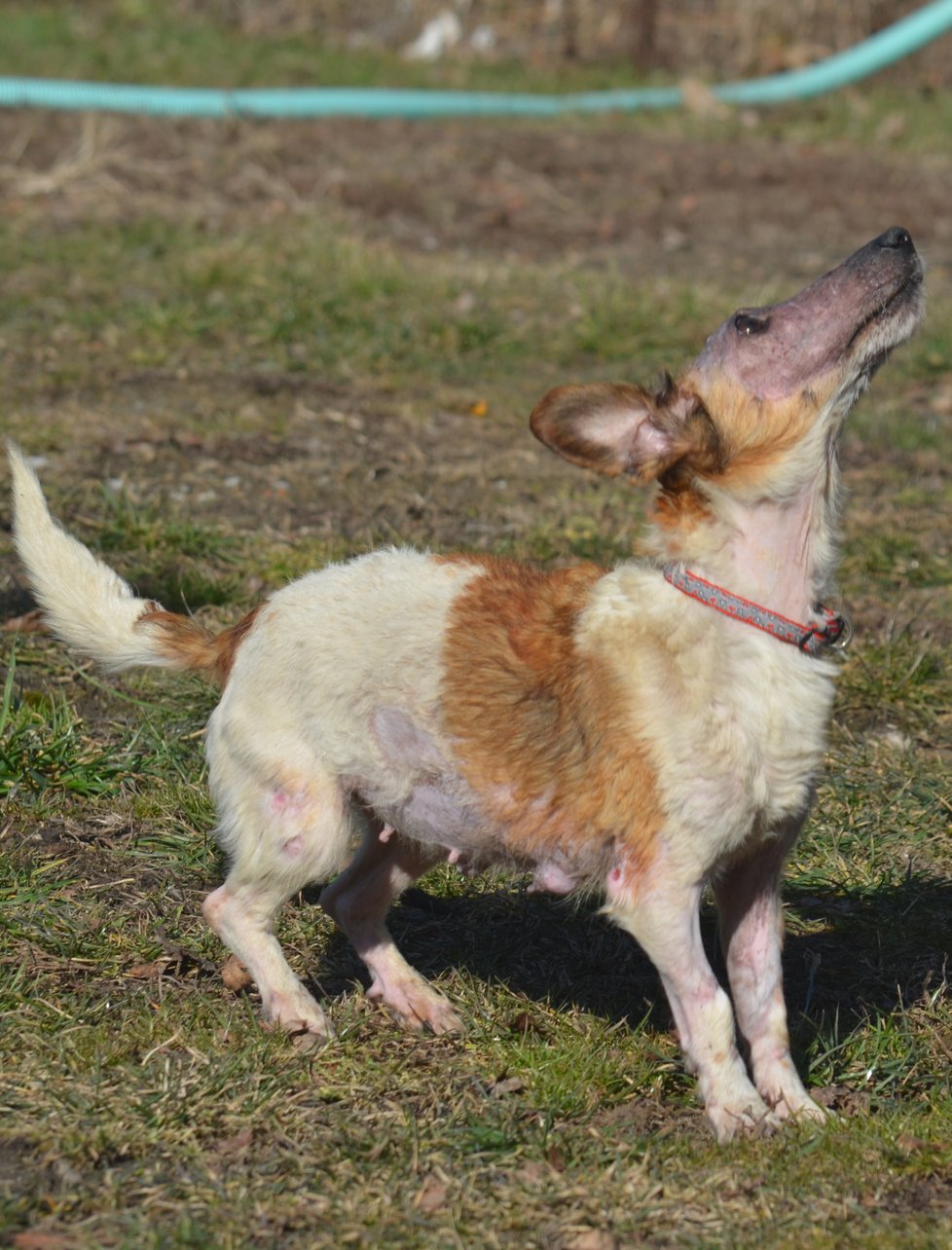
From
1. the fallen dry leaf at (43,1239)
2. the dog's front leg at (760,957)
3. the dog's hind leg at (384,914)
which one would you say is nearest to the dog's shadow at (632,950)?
the dog's hind leg at (384,914)

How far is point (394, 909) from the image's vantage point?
4.25m

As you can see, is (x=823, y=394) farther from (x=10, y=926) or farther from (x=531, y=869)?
(x=10, y=926)

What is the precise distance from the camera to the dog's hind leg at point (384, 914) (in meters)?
3.70

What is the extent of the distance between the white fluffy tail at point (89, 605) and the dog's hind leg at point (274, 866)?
396 mm

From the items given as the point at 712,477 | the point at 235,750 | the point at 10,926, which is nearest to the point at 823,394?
the point at 712,477

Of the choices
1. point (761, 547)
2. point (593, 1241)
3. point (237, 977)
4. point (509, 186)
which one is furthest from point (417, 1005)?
point (509, 186)

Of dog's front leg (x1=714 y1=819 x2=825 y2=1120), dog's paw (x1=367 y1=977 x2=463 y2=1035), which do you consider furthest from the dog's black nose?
dog's paw (x1=367 y1=977 x2=463 y2=1035)

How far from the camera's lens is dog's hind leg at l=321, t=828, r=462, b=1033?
370 centimetres

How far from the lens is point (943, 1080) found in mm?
3492

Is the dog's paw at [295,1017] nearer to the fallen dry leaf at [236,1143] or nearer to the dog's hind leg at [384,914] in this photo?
the dog's hind leg at [384,914]

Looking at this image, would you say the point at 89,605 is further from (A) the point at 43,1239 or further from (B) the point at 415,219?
(B) the point at 415,219

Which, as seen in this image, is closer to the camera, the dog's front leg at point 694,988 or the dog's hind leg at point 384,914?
the dog's front leg at point 694,988

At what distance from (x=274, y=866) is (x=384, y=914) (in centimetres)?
38

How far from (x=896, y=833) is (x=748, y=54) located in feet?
41.2
